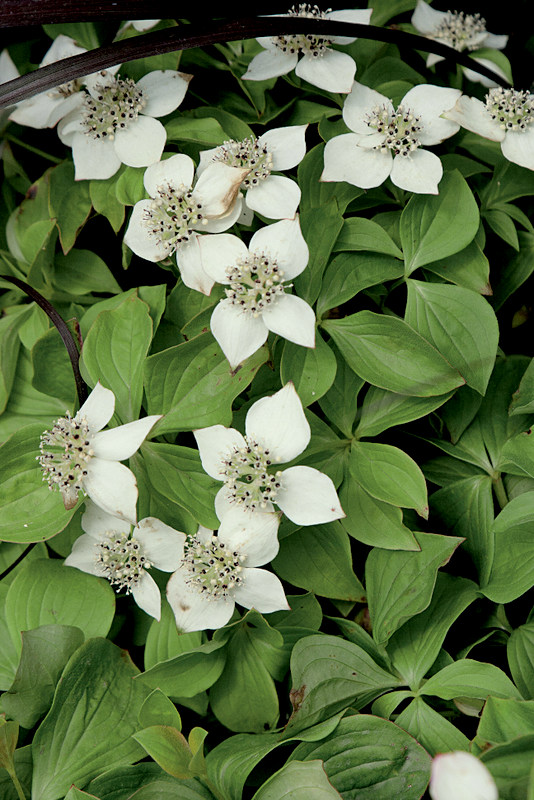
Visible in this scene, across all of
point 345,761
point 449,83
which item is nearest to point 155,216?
point 449,83

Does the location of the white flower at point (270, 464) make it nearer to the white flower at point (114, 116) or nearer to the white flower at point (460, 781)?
the white flower at point (460, 781)

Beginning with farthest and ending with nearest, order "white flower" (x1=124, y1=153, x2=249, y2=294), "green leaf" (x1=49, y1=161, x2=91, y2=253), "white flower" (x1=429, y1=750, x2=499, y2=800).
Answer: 1. "green leaf" (x1=49, y1=161, x2=91, y2=253)
2. "white flower" (x1=124, y1=153, x2=249, y2=294)
3. "white flower" (x1=429, y1=750, x2=499, y2=800)

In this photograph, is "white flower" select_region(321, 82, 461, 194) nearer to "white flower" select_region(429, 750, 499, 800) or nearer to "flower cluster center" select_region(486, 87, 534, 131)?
"flower cluster center" select_region(486, 87, 534, 131)

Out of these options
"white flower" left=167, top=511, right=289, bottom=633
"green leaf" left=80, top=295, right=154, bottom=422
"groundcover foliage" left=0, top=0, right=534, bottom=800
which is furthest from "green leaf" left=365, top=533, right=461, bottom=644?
"green leaf" left=80, top=295, right=154, bottom=422

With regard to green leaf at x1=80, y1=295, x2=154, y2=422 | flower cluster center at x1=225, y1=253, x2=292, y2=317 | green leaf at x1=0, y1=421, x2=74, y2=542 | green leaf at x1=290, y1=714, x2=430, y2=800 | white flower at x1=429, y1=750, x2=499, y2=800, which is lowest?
green leaf at x1=290, y1=714, x2=430, y2=800

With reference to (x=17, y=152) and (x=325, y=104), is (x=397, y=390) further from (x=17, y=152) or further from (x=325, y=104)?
(x=17, y=152)

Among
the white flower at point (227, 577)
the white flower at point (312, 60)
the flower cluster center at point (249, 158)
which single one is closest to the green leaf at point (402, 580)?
the white flower at point (227, 577)

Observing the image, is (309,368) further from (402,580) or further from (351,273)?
(402,580)

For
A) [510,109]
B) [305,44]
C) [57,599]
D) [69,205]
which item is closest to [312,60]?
[305,44]
